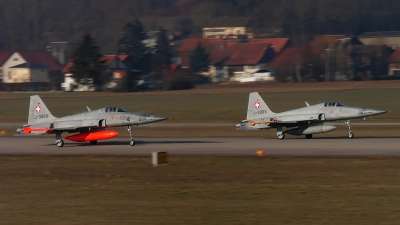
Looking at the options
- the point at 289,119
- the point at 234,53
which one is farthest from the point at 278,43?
the point at 289,119

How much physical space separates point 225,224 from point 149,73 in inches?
3930

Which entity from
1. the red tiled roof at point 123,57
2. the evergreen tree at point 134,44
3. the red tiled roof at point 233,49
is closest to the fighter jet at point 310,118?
the red tiled roof at point 123,57

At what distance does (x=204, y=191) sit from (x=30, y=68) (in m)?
105

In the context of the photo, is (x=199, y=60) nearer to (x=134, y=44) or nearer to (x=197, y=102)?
(x=134, y=44)

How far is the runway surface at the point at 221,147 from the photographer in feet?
96.0

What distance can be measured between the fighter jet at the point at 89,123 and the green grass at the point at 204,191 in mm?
6448

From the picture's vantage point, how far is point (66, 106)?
7306 cm

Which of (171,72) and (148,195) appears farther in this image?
(171,72)

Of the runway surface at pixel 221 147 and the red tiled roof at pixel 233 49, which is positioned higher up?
the red tiled roof at pixel 233 49

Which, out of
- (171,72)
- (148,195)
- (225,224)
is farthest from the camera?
(171,72)

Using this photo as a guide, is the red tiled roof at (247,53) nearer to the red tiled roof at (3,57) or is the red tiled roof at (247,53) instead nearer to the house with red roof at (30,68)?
the house with red roof at (30,68)

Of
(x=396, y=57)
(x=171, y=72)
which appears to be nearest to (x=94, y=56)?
(x=171, y=72)

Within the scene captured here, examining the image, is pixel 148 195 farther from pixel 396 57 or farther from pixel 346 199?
pixel 396 57

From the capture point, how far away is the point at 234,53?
129 meters
